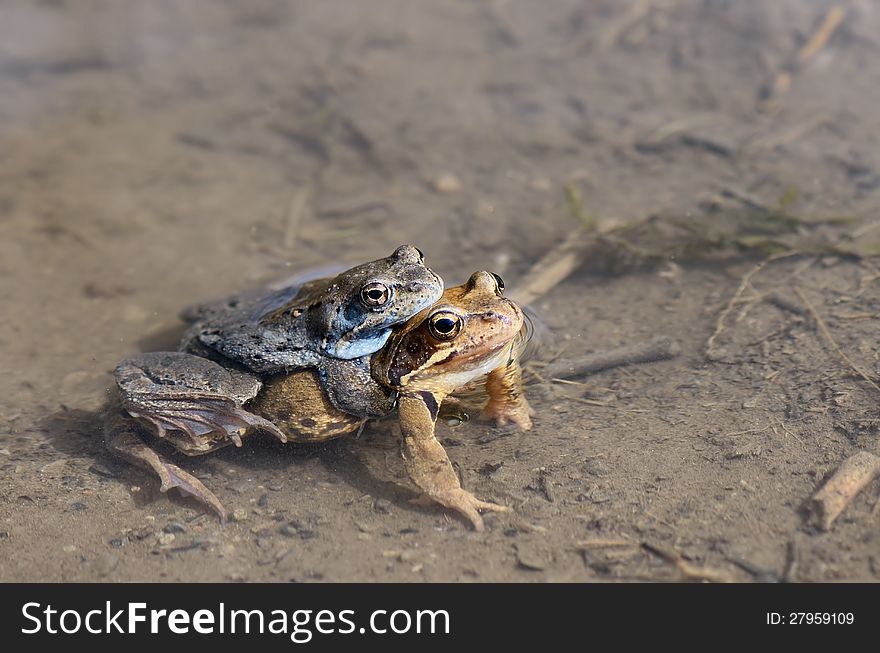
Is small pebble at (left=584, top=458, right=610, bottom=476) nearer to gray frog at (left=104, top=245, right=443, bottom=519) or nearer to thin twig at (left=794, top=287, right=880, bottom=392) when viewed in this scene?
gray frog at (left=104, top=245, right=443, bottom=519)

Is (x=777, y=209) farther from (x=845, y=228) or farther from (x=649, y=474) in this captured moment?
(x=649, y=474)

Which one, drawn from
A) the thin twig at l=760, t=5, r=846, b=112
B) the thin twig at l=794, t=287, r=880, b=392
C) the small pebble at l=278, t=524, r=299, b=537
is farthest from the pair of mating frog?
the thin twig at l=760, t=5, r=846, b=112

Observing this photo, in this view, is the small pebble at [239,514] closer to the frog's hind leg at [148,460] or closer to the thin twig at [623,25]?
the frog's hind leg at [148,460]

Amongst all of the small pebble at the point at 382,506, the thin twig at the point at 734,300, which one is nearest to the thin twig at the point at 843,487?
the thin twig at the point at 734,300

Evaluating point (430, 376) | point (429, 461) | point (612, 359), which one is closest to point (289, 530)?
point (429, 461)

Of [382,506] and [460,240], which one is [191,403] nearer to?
[382,506]

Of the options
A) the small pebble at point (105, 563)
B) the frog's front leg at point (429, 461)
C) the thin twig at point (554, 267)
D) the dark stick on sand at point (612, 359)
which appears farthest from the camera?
the thin twig at point (554, 267)
